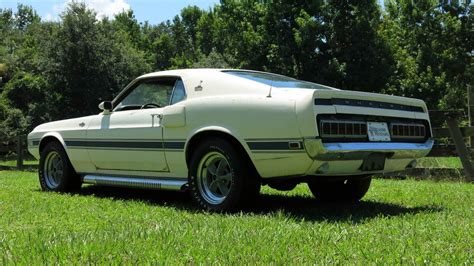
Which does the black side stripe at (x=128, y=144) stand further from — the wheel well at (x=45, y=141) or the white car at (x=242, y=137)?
the wheel well at (x=45, y=141)

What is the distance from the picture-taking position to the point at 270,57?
2633 cm

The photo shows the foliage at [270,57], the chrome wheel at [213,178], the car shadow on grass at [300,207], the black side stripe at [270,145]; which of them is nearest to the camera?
the black side stripe at [270,145]

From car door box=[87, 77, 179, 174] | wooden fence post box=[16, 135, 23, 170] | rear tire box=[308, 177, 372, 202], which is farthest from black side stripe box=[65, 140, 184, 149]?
wooden fence post box=[16, 135, 23, 170]

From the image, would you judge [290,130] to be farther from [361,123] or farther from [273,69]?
[273,69]

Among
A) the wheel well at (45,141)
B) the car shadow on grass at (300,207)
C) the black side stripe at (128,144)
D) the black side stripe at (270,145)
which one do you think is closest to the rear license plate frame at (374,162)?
the car shadow on grass at (300,207)

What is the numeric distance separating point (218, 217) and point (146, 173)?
1576 millimetres

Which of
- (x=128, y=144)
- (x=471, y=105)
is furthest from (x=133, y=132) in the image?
(x=471, y=105)

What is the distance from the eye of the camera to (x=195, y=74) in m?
5.50

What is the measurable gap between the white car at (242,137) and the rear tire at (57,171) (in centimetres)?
36

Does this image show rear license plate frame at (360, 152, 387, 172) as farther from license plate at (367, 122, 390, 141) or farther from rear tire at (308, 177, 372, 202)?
rear tire at (308, 177, 372, 202)

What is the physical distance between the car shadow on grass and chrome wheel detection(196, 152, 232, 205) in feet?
0.76

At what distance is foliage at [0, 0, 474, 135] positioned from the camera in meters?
24.3

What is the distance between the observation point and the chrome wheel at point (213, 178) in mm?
4988

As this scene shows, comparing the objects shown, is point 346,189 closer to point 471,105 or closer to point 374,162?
point 374,162
